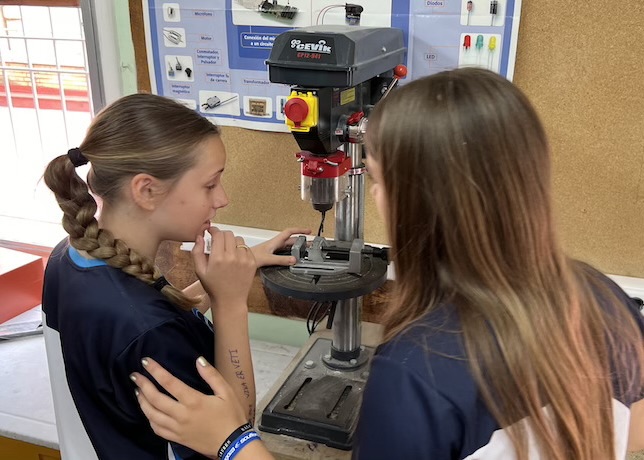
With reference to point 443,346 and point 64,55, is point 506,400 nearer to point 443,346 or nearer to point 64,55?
point 443,346

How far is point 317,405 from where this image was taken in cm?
114

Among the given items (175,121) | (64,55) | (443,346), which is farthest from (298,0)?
(443,346)

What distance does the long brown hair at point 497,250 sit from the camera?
0.61 meters

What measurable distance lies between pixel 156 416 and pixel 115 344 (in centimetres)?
12

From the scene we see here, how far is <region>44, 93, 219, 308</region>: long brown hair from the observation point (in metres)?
0.91

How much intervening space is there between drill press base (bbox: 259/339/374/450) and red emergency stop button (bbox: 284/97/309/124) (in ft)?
1.78

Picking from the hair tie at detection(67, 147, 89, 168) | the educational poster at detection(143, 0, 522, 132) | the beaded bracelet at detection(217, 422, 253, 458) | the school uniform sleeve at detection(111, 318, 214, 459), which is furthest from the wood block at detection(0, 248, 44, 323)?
the beaded bracelet at detection(217, 422, 253, 458)

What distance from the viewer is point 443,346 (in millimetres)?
610

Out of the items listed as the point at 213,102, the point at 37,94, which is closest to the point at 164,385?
the point at 213,102

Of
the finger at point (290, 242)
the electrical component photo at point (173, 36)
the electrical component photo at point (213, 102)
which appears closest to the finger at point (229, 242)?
the finger at point (290, 242)

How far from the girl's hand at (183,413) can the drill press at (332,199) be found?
0.25 meters

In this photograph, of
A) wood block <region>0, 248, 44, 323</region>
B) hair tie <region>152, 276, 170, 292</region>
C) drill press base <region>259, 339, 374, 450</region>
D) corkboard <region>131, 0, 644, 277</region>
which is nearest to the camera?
hair tie <region>152, 276, 170, 292</region>

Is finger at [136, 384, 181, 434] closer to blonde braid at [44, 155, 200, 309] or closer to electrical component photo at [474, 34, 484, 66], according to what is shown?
blonde braid at [44, 155, 200, 309]

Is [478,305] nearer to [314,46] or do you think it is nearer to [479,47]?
[314,46]
